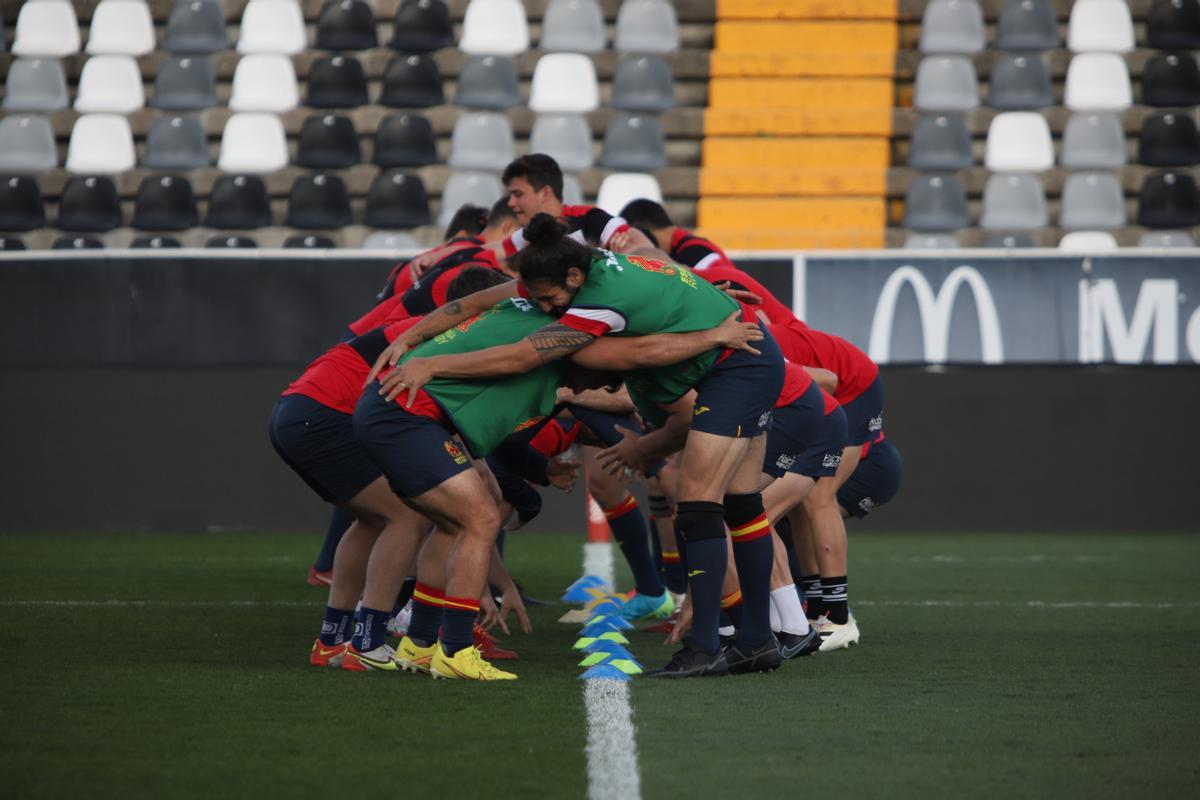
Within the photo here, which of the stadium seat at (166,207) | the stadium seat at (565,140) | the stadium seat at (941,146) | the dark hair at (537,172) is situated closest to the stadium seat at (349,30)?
the stadium seat at (565,140)

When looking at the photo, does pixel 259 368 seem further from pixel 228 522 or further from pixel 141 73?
pixel 141 73

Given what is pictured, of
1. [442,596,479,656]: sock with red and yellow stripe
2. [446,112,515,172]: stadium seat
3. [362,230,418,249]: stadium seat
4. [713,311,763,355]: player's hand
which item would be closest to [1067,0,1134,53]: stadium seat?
[446,112,515,172]: stadium seat

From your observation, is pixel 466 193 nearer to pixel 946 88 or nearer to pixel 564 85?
pixel 564 85

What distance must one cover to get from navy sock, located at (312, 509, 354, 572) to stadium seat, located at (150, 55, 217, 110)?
7688mm

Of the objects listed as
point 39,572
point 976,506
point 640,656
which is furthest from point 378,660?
point 976,506

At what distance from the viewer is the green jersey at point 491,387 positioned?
19.9 ft

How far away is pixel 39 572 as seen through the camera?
32.3ft

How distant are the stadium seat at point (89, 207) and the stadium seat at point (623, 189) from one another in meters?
4.39

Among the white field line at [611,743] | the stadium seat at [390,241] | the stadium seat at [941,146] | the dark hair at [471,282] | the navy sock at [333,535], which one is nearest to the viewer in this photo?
the white field line at [611,743]

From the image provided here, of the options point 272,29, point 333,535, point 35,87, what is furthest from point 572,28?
point 333,535

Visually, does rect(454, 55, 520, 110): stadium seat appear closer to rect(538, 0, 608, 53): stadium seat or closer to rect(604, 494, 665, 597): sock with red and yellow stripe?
rect(538, 0, 608, 53): stadium seat

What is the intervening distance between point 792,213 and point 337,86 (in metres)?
4.50

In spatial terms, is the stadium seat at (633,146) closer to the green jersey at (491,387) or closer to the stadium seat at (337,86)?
the stadium seat at (337,86)

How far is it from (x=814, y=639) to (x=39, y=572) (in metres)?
5.10
